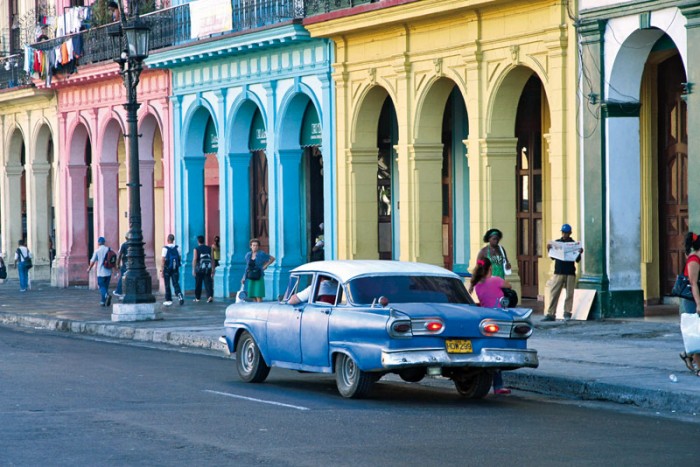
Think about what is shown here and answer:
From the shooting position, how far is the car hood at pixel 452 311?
14.1 m

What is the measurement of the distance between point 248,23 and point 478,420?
798 inches

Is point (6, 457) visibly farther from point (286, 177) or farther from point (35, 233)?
point (35, 233)

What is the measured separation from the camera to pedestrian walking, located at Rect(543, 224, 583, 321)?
75.5 feet

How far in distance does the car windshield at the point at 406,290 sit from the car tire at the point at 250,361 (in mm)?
1787

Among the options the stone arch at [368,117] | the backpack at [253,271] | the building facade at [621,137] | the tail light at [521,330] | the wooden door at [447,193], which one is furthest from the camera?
the wooden door at [447,193]

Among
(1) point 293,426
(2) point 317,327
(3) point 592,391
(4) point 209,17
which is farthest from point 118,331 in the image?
(1) point 293,426

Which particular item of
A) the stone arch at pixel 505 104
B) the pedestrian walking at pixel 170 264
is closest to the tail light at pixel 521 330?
the stone arch at pixel 505 104

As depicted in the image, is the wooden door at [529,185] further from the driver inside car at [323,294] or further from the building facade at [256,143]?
the driver inside car at [323,294]

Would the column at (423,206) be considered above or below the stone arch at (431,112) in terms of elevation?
below

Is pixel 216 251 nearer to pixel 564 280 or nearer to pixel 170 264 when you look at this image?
pixel 170 264

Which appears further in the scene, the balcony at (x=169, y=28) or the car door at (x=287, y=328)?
the balcony at (x=169, y=28)

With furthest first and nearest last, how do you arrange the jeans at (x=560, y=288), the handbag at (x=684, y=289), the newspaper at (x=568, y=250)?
the jeans at (x=560, y=288), the newspaper at (x=568, y=250), the handbag at (x=684, y=289)

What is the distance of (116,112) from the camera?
38.7 meters

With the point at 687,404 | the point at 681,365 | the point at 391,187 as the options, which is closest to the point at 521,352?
the point at 687,404
